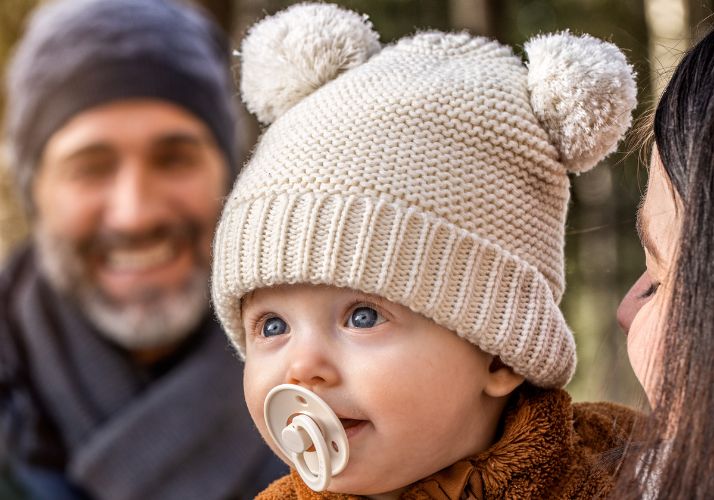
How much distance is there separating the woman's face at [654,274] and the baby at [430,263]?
12 cm

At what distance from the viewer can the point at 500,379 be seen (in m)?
1.33

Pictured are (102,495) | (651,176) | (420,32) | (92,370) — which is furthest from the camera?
(92,370)

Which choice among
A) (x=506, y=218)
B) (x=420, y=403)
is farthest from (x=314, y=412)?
(x=506, y=218)

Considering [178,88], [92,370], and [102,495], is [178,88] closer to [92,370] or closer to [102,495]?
[92,370]

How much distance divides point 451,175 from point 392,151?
0.08m

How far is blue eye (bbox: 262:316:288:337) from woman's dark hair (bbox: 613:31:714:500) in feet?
1.57

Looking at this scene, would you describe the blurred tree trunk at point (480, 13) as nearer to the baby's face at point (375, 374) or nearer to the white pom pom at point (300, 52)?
the white pom pom at point (300, 52)

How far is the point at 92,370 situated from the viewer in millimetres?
3354

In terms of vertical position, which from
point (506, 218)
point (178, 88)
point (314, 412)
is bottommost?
point (178, 88)

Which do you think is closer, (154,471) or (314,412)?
(314,412)

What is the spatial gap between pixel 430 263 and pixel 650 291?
30cm

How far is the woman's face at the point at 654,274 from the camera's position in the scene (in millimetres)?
1131

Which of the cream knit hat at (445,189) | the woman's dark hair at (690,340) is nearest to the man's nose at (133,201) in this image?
the cream knit hat at (445,189)

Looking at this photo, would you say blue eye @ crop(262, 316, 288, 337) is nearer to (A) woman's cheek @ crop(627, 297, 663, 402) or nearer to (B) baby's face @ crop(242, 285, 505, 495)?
(B) baby's face @ crop(242, 285, 505, 495)
